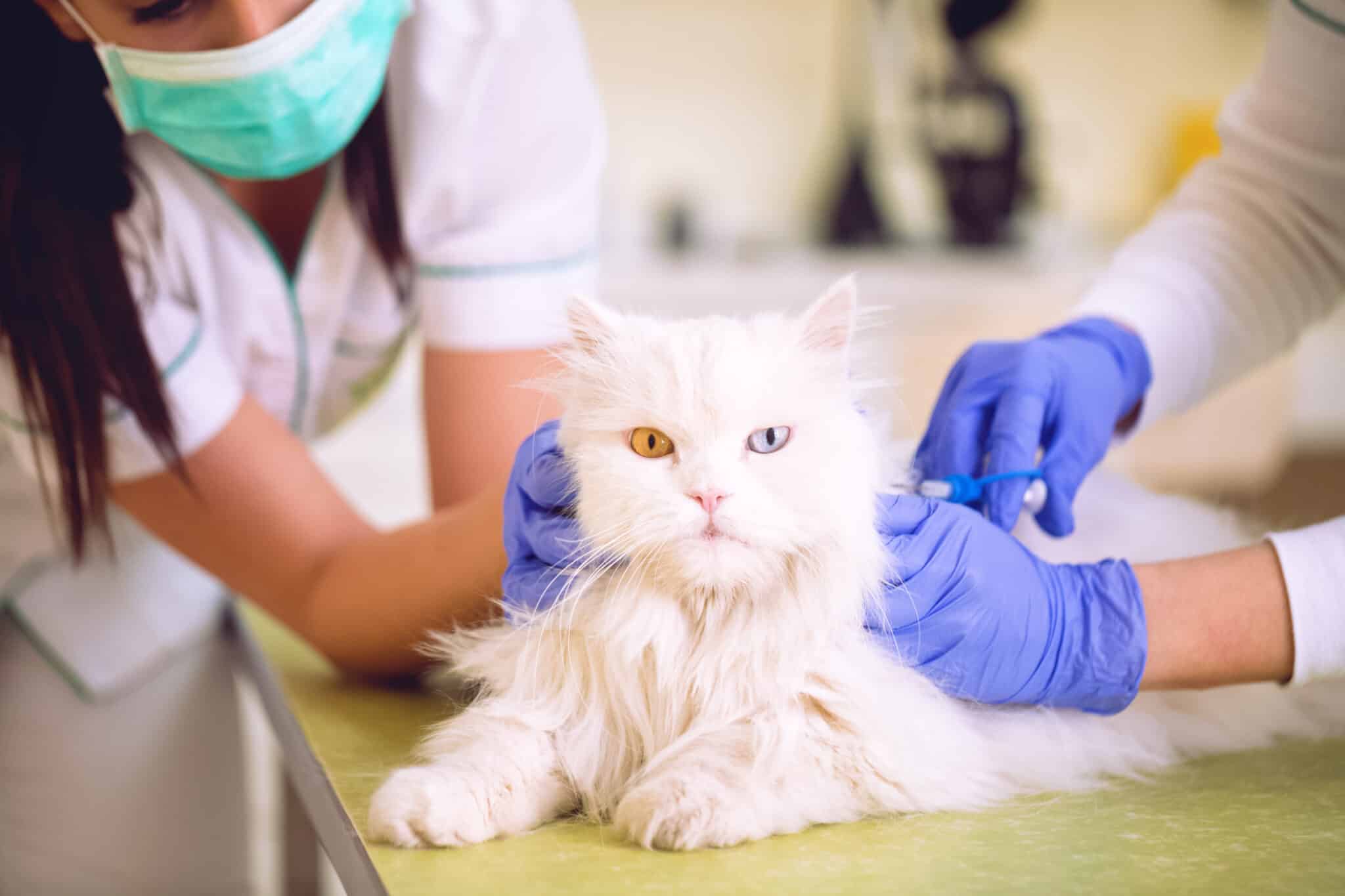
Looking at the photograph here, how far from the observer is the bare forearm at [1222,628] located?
810 mm

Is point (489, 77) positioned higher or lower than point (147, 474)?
higher

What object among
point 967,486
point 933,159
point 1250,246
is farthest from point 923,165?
point 967,486

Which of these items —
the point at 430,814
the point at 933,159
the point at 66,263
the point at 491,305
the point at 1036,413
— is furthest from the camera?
the point at 933,159

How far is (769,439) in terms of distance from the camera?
738 mm

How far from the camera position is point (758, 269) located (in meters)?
3.33

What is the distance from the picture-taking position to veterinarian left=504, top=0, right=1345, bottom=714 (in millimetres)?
778

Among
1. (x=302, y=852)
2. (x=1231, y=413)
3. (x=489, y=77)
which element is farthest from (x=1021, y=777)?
(x=1231, y=413)

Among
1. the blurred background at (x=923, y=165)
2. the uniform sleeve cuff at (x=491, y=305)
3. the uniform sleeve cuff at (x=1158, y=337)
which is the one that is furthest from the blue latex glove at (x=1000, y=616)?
the blurred background at (x=923, y=165)

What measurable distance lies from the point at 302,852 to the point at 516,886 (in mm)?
1280

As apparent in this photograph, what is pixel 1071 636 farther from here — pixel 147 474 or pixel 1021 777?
pixel 147 474

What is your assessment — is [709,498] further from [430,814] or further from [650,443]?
[430,814]

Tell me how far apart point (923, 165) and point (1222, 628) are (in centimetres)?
325

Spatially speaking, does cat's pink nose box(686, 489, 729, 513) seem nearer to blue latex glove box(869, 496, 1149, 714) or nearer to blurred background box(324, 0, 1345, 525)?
blue latex glove box(869, 496, 1149, 714)

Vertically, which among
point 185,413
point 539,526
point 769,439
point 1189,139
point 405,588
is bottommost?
point 405,588
